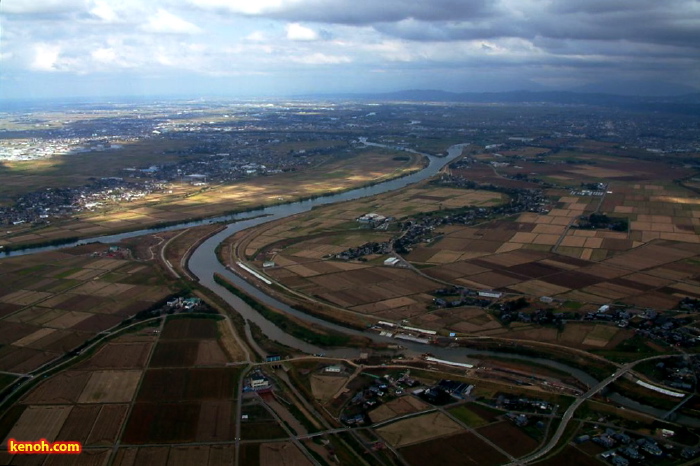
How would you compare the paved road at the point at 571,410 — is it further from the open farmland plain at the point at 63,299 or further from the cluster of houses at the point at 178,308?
the open farmland plain at the point at 63,299

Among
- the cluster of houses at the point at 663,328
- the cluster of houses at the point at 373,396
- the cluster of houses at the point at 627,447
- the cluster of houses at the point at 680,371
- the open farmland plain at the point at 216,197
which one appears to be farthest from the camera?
the open farmland plain at the point at 216,197

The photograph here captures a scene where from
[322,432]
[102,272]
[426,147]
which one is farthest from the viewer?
[426,147]

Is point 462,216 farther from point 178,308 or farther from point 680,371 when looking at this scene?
point 680,371

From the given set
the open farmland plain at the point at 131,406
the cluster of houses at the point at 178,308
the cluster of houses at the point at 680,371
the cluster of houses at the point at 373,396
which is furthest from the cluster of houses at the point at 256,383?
the cluster of houses at the point at 680,371

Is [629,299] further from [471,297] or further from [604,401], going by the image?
[604,401]

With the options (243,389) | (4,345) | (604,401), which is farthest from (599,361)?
(4,345)

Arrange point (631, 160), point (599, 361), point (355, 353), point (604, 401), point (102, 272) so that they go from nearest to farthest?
point (604, 401)
point (599, 361)
point (355, 353)
point (102, 272)
point (631, 160)

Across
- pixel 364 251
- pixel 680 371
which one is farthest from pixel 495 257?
pixel 680 371

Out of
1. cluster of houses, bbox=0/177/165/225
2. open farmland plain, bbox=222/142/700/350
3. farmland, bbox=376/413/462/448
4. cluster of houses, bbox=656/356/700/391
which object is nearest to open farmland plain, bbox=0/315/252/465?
farmland, bbox=376/413/462/448

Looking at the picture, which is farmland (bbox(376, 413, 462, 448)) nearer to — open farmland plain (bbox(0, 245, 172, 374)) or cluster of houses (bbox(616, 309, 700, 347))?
cluster of houses (bbox(616, 309, 700, 347))

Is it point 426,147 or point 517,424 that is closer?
point 517,424

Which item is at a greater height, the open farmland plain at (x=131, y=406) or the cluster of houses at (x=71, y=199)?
the cluster of houses at (x=71, y=199)
